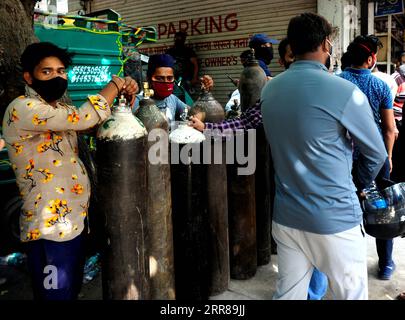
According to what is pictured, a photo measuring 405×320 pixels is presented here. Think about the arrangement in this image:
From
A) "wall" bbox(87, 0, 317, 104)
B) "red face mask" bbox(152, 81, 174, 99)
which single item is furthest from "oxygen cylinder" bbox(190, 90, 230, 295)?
"wall" bbox(87, 0, 317, 104)

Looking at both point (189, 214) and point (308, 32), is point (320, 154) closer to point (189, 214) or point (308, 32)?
point (308, 32)

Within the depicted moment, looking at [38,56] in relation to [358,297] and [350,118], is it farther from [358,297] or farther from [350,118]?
[358,297]

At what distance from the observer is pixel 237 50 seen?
9.96m

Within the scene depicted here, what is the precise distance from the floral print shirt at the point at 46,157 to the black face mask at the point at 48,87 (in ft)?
0.10

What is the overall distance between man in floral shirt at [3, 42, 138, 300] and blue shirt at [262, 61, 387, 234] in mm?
980

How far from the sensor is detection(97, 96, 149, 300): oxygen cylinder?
7.57ft

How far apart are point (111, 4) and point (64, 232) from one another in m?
11.9

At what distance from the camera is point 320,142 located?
78.1 inches

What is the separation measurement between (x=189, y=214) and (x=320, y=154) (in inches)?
49.8

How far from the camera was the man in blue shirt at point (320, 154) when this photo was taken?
195cm

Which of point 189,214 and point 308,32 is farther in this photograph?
point 189,214

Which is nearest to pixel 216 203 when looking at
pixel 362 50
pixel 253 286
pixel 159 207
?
pixel 159 207

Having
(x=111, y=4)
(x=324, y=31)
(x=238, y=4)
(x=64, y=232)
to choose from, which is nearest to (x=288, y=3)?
(x=238, y=4)

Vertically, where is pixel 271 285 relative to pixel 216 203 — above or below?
below
